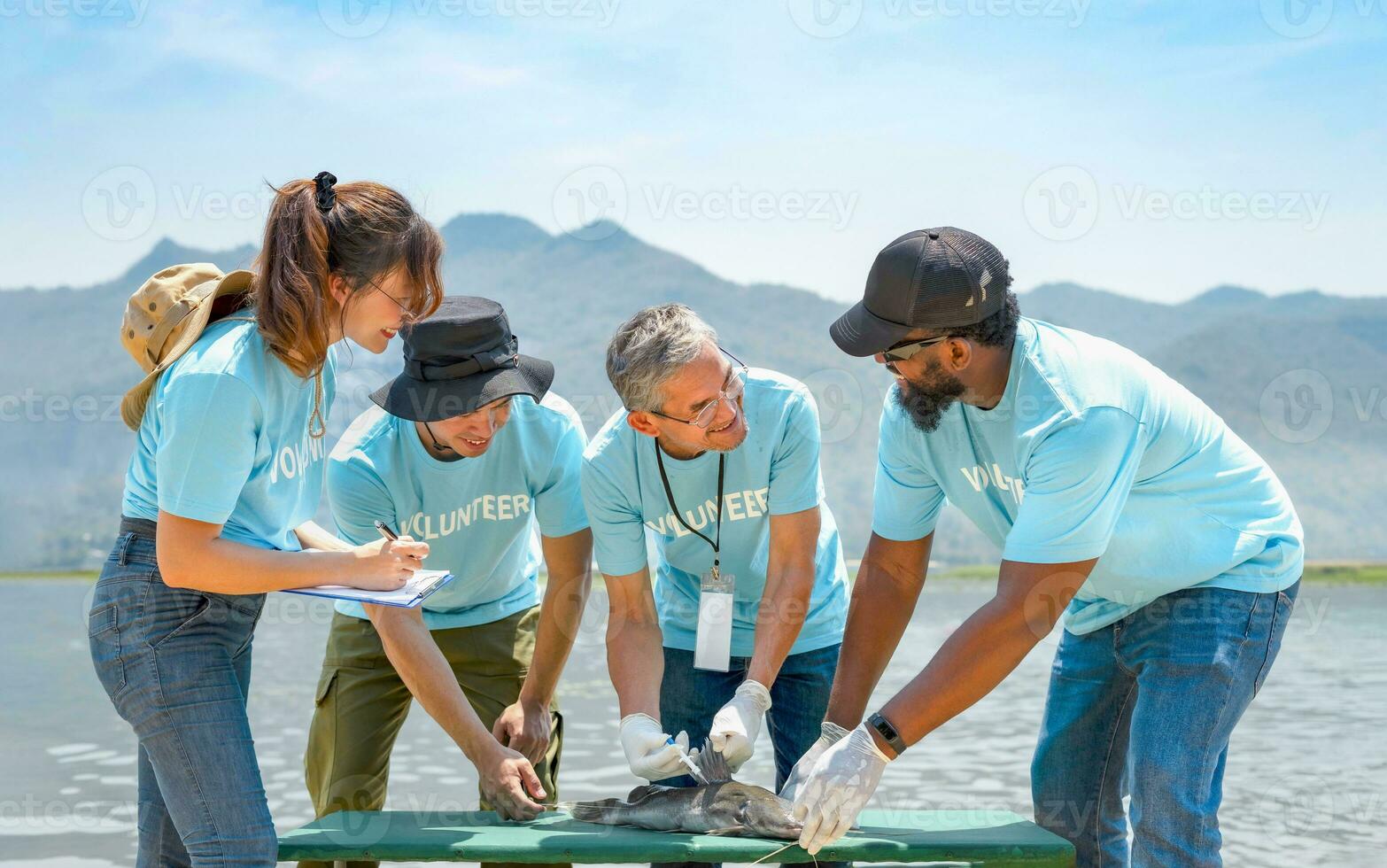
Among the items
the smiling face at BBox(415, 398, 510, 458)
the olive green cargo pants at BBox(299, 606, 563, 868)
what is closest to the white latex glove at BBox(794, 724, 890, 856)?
the olive green cargo pants at BBox(299, 606, 563, 868)

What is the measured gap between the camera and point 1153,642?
272 cm

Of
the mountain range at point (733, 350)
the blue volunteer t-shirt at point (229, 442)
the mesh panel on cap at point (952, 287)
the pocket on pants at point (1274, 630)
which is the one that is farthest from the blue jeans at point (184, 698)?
the mountain range at point (733, 350)

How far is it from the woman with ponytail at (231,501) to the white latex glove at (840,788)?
1025 millimetres

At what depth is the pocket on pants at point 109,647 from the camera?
7.82ft

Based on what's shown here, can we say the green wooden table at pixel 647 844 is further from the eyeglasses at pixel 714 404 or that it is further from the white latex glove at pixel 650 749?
the eyeglasses at pixel 714 404

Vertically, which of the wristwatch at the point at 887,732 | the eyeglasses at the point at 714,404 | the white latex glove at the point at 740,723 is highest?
the eyeglasses at the point at 714,404

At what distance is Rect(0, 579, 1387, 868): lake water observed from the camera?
5695 millimetres

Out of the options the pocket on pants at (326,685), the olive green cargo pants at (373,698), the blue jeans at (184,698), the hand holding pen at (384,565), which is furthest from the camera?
the pocket on pants at (326,685)

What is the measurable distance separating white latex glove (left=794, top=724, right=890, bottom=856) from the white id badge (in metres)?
0.51

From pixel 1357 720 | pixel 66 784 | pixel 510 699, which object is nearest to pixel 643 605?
pixel 510 699

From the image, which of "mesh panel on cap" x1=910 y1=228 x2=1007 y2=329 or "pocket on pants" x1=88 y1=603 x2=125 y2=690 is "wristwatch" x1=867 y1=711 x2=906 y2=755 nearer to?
"mesh panel on cap" x1=910 y1=228 x2=1007 y2=329

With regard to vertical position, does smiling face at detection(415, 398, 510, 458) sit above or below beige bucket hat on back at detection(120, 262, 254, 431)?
below

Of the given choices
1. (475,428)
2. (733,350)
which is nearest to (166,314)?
(475,428)

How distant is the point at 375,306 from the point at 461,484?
3.10 ft
